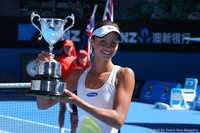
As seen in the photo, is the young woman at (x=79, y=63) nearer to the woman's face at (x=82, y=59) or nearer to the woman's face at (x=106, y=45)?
the woman's face at (x=82, y=59)

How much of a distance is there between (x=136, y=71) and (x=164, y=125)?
23.5ft

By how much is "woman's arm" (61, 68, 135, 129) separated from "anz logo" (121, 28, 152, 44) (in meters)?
13.0

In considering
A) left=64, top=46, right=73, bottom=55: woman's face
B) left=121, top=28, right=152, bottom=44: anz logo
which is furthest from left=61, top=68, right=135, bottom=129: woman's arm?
left=121, top=28, right=152, bottom=44: anz logo

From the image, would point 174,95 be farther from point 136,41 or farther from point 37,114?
point 37,114

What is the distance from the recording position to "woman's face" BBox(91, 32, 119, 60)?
107 inches

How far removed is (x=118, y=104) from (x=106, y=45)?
0.40 meters

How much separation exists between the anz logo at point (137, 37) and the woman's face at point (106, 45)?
42.5 ft

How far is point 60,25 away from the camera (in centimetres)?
313

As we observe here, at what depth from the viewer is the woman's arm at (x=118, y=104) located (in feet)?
8.27

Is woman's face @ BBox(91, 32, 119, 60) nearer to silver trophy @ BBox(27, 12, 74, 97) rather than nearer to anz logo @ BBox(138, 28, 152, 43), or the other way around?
silver trophy @ BBox(27, 12, 74, 97)

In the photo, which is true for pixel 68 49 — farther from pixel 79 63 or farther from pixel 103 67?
pixel 103 67

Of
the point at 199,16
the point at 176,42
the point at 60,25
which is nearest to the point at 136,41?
the point at 176,42

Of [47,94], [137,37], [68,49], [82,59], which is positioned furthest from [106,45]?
[137,37]

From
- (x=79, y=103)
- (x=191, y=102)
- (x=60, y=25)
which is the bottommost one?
(x=191, y=102)
